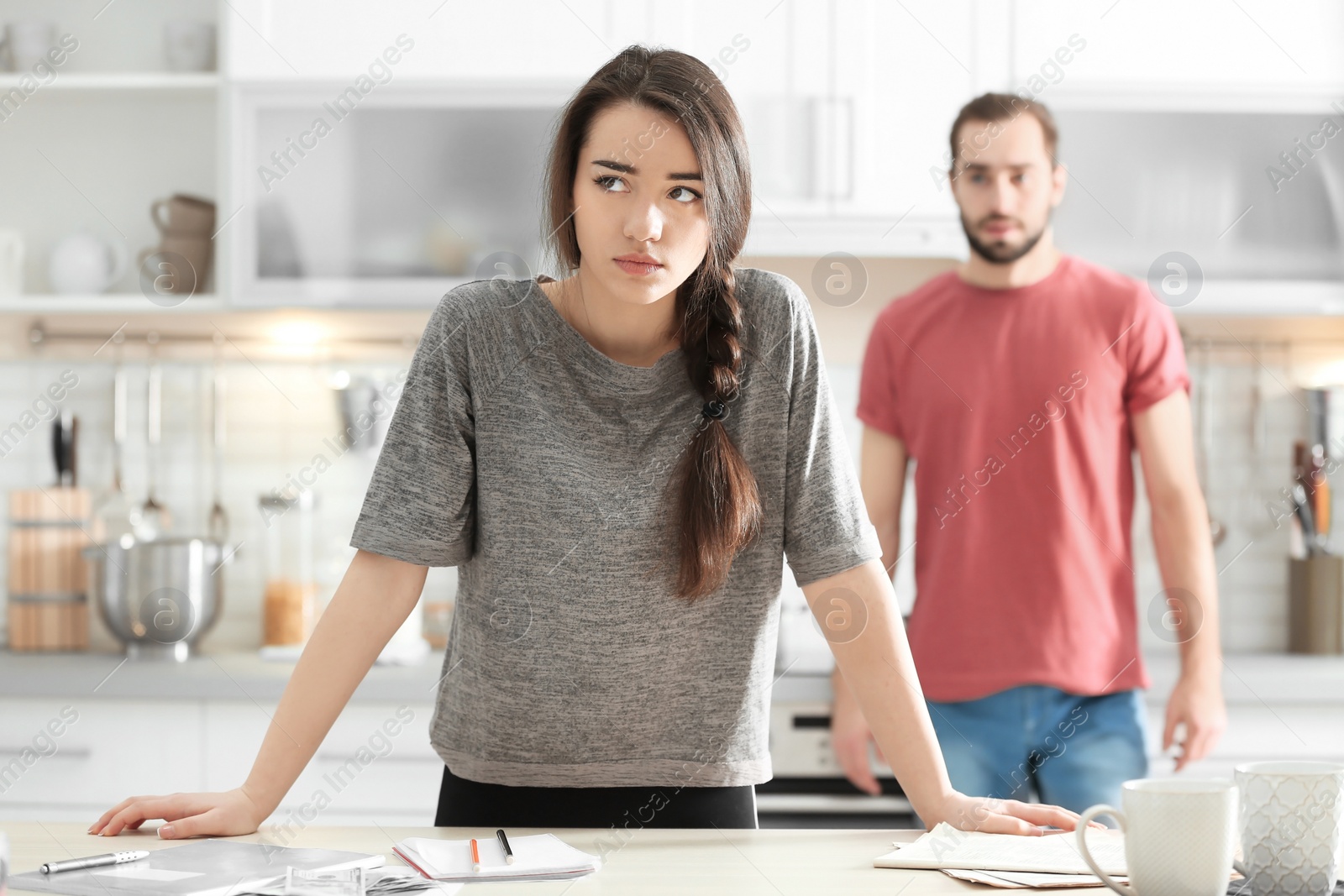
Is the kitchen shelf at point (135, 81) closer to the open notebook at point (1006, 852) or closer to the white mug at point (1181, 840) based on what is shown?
the open notebook at point (1006, 852)

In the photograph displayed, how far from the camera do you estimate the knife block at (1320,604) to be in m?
2.37

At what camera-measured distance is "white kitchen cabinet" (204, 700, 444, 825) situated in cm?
A: 203

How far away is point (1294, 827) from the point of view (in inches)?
→ 29.2

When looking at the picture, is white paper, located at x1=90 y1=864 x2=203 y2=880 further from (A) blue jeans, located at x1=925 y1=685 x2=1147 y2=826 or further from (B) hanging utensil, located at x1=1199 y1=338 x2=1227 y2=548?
(B) hanging utensil, located at x1=1199 y1=338 x2=1227 y2=548

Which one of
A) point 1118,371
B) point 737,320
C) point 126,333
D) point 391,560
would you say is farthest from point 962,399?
point 126,333

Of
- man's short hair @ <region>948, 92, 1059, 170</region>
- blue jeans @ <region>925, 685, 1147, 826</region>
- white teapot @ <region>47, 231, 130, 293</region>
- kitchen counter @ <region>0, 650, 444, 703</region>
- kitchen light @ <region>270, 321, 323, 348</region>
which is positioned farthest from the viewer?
kitchen light @ <region>270, 321, 323, 348</region>

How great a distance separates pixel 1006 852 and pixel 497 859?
1.19 feet

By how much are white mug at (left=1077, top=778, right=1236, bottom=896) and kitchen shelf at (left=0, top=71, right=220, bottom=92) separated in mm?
2117

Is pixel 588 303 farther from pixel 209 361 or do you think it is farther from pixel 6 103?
pixel 6 103

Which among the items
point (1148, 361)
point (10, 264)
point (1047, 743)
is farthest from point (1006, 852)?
point (10, 264)

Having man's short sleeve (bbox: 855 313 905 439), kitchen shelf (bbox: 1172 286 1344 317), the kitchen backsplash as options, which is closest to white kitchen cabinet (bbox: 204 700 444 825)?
the kitchen backsplash

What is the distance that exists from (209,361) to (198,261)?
267mm

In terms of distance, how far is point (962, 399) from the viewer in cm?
164

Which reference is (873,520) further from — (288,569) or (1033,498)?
(288,569)
